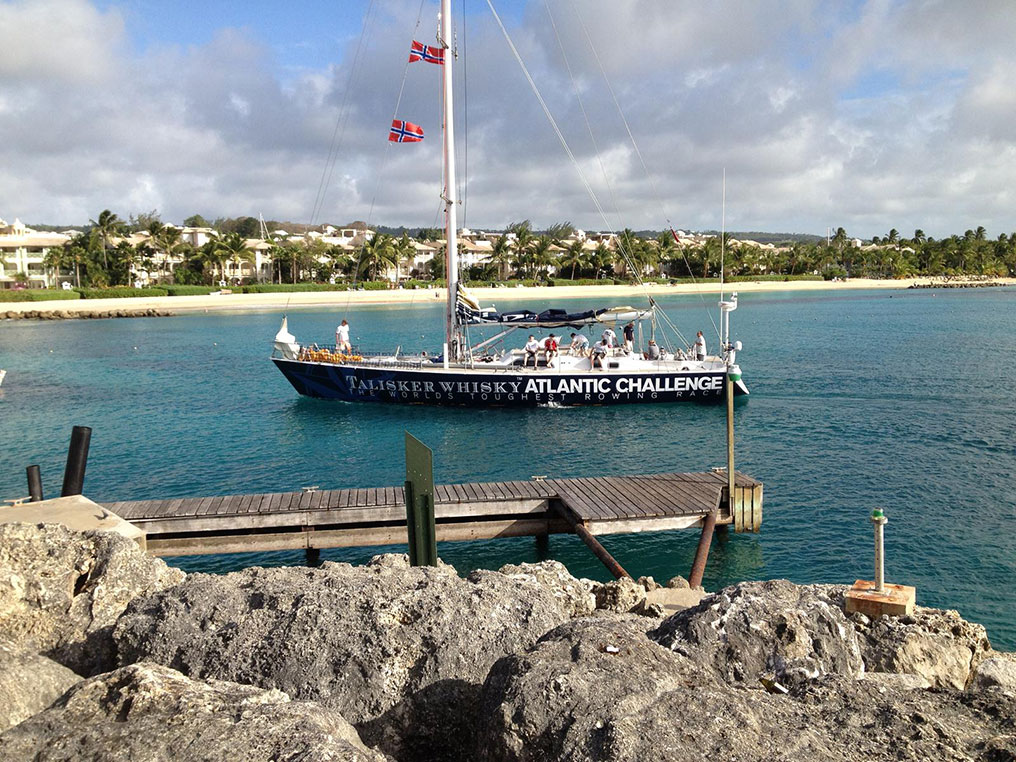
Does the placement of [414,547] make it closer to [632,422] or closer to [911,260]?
[632,422]

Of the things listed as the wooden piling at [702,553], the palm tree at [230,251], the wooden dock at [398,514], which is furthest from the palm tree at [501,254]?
the wooden piling at [702,553]

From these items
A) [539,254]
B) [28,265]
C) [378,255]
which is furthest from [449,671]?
[28,265]

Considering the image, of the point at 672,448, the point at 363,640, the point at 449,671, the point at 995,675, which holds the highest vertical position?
the point at 363,640

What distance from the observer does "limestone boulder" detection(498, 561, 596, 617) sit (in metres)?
7.46

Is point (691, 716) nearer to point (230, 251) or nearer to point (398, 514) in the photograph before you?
point (398, 514)

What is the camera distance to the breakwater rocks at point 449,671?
377 cm

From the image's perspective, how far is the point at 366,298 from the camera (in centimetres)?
11200

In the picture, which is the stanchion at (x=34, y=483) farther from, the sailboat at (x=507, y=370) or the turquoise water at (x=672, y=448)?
the sailboat at (x=507, y=370)

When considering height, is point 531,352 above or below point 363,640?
above

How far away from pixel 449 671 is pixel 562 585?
2682 mm

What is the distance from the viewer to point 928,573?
15.1 metres

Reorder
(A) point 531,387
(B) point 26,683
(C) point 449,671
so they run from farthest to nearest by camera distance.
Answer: (A) point 531,387 < (C) point 449,671 < (B) point 26,683

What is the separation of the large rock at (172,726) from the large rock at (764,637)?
8.80ft

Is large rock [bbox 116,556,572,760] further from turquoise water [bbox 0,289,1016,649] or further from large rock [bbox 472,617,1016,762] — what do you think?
turquoise water [bbox 0,289,1016,649]
